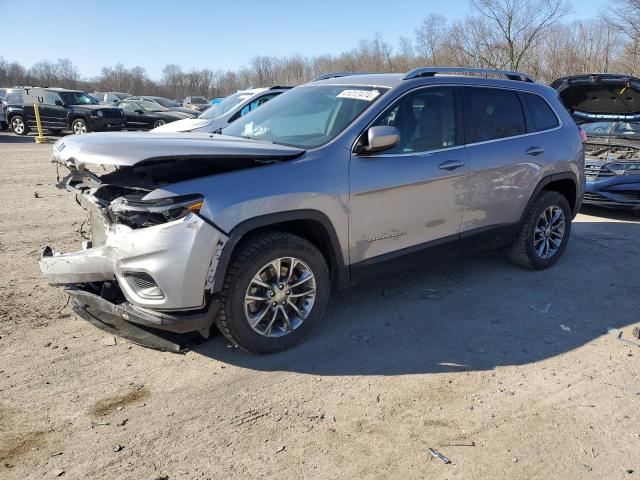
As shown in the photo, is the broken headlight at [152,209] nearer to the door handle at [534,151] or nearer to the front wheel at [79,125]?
the door handle at [534,151]

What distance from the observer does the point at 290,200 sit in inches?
134

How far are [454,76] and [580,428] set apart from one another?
3004mm

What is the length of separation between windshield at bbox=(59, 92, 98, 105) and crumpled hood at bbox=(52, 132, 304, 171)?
19.2 metres

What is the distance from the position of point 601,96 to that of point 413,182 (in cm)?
586

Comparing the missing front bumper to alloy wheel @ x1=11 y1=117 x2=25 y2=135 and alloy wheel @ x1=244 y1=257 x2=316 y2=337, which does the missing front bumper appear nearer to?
alloy wheel @ x1=244 y1=257 x2=316 y2=337

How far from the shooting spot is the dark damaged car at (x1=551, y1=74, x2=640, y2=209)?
24.2 ft

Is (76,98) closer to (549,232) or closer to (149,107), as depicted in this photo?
(149,107)

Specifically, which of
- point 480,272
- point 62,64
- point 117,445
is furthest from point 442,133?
point 62,64

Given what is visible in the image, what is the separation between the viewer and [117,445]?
106 inches

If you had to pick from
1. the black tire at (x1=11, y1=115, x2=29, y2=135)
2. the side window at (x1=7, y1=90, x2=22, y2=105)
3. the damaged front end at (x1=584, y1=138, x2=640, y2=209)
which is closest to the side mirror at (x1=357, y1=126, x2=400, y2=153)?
the damaged front end at (x1=584, y1=138, x2=640, y2=209)

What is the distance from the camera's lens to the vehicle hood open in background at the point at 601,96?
7.58m

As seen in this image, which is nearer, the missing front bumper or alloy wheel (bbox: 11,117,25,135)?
the missing front bumper

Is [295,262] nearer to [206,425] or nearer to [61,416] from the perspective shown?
[206,425]

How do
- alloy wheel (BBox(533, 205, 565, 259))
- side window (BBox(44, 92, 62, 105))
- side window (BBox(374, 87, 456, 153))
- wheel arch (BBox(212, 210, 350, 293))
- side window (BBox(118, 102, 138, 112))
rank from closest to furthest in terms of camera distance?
wheel arch (BBox(212, 210, 350, 293)) < side window (BBox(374, 87, 456, 153)) < alloy wheel (BBox(533, 205, 565, 259)) < side window (BBox(44, 92, 62, 105)) < side window (BBox(118, 102, 138, 112))
